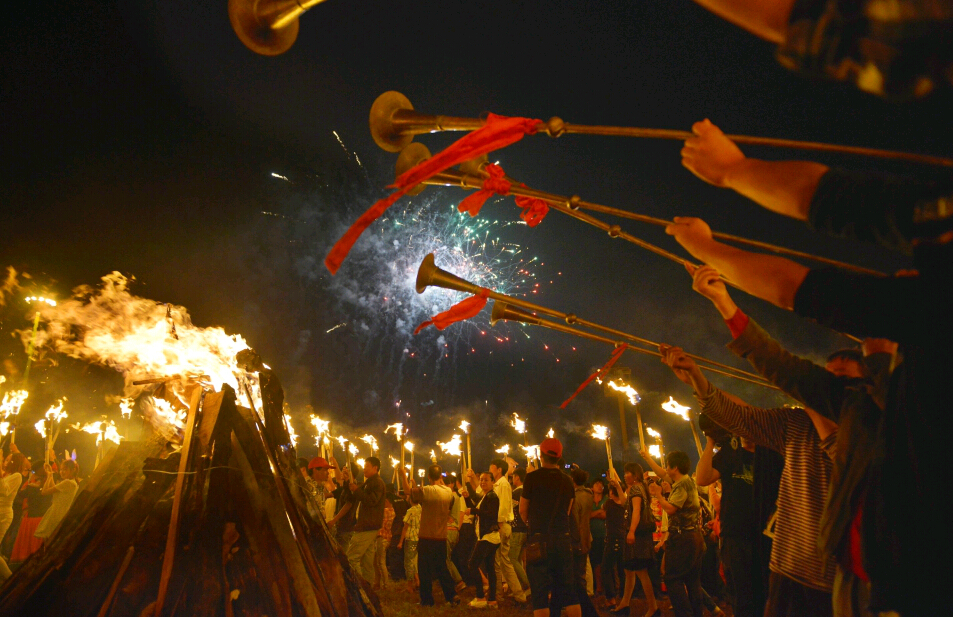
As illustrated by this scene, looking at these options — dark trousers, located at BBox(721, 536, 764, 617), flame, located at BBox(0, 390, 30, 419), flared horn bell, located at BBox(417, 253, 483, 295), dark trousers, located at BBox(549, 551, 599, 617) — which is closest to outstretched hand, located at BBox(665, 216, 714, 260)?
flared horn bell, located at BBox(417, 253, 483, 295)

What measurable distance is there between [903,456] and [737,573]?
3510 millimetres

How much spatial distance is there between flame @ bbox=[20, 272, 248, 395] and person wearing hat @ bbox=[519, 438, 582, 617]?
4.37 m

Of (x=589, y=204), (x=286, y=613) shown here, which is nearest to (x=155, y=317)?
(x=286, y=613)

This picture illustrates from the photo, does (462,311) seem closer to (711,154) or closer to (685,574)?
(711,154)

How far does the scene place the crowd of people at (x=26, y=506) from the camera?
8.83 metres

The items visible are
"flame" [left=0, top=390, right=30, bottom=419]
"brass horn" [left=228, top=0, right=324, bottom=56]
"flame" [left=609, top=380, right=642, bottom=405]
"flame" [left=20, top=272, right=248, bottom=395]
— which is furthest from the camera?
"flame" [left=0, top=390, right=30, bottom=419]

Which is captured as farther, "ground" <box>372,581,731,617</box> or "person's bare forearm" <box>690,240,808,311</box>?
"ground" <box>372,581,731,617</box>

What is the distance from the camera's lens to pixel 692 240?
2.12 meters

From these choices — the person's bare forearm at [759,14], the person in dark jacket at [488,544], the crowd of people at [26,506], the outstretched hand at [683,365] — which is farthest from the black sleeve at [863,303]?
the crowd of people at [26,506]

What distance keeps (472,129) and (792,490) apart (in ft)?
10.8

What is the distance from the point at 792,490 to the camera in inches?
124

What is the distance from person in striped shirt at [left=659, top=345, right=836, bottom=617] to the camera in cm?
277

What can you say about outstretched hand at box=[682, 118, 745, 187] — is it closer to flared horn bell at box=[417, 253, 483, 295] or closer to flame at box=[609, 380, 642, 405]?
→ flared horn bell at box=[417, 253, 483, 295]

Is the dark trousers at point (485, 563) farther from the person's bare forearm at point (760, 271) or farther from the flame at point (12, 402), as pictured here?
the flame at point (12, 402)
